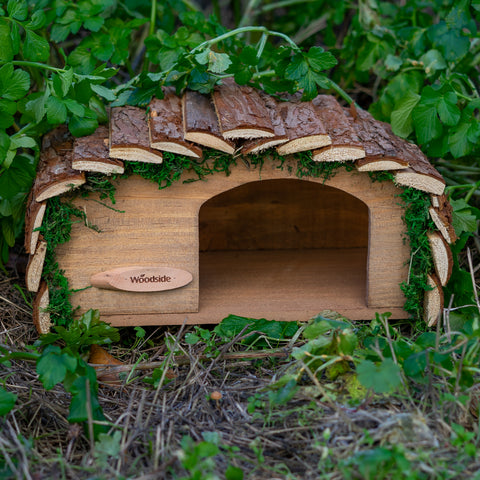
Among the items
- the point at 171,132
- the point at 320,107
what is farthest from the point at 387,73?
the point at 171,132

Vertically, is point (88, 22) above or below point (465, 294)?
above

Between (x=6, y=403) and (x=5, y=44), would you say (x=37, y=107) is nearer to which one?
(x=5, y=44)

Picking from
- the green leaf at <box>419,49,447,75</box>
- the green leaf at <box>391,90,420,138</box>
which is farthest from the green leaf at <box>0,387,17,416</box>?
the green leaf at <box>419,49,447,75</box>

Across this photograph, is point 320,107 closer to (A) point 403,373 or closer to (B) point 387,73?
(B) point 387,73

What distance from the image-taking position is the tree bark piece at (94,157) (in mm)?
1592

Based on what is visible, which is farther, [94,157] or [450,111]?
[450,111]

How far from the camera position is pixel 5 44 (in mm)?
1677

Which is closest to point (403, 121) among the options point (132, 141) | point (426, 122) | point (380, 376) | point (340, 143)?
point (426, 122)

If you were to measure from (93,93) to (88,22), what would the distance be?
414 millimetres

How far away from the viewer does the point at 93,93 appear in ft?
5.73

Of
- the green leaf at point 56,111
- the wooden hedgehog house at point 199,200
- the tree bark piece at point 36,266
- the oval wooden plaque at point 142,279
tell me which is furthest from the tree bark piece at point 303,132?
the tree bark piece at point 36,266

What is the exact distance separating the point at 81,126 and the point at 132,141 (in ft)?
0.61

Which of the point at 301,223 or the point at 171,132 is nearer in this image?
the point at 171,132

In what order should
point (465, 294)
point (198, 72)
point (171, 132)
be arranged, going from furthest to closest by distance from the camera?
point (465, 294)
point (198, 72)
point (171, 132)
